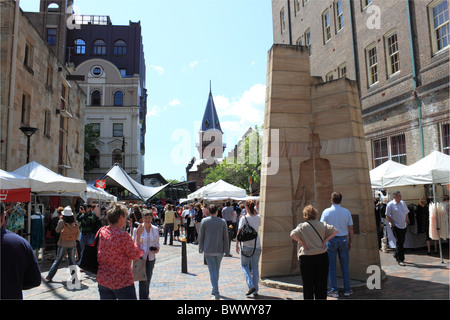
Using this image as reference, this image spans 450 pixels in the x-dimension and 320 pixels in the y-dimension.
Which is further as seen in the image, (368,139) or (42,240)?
(368,139)

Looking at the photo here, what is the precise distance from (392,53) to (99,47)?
45827 mm

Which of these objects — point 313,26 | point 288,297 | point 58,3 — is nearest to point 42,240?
point 288,297

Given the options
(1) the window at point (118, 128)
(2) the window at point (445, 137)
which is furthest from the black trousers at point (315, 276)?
(1) the window at point (118, 128)

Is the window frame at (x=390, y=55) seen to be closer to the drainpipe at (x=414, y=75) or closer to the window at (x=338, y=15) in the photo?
the drainpipe at (x=414, y=75)

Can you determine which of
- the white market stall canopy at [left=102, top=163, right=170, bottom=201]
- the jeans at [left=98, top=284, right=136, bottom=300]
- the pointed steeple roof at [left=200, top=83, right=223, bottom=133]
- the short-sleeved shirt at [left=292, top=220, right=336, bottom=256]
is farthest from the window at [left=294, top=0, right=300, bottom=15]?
the pointed steeple roof at [left=200, top=83, right=223, bottom=133]

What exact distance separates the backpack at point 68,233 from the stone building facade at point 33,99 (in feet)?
24.6

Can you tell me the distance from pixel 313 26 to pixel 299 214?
66.6 feet

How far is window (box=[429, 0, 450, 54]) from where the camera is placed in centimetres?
1427

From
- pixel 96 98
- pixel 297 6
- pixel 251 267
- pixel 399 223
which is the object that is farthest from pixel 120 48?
pixel 251 267

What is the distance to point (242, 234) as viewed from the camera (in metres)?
6.98

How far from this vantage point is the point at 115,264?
4.20 meters

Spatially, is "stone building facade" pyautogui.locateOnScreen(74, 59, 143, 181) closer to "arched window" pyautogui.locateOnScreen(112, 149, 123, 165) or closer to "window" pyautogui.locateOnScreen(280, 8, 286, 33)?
"arched window" pyautogui.locateOnScreen(112, 149, 123, 165)

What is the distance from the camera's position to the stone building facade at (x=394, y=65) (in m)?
14.5

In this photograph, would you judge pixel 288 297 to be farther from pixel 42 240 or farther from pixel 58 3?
pixel 58 3
